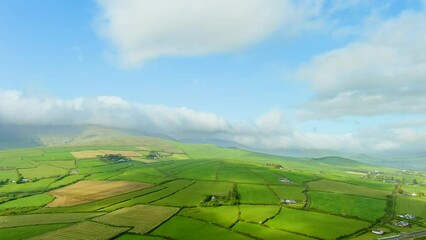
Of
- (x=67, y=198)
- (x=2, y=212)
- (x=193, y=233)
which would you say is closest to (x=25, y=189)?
(x=67, y=198)

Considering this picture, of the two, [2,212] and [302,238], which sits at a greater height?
[302,238]

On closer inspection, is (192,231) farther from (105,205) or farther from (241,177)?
(241,177)

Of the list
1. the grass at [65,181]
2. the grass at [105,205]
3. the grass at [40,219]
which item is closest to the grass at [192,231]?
the grass at [40,219]

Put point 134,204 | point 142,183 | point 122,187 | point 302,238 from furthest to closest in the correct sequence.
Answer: point 142,183 < point 122,187 < point 134,204 < point 302,238

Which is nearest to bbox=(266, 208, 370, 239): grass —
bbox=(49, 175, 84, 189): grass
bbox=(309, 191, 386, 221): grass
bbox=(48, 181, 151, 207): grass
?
bbox=(309, 191, 386, 221): grass

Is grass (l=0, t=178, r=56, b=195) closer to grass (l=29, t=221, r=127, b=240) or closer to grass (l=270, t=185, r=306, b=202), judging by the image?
grass (l=29, t=221, r=127, b=240)

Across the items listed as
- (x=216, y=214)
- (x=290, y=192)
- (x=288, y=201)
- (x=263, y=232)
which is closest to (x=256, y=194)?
(x=288, y=201)

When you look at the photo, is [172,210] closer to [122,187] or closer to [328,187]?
[122,187]
